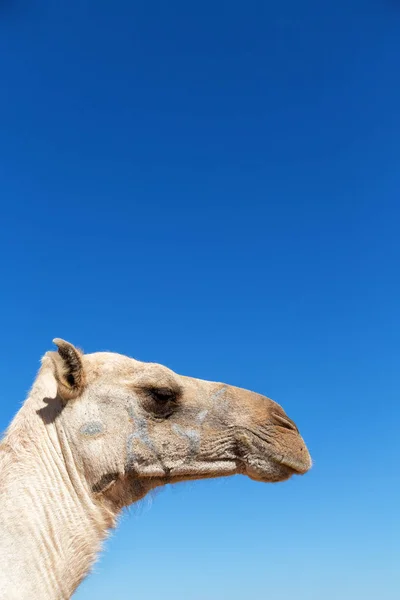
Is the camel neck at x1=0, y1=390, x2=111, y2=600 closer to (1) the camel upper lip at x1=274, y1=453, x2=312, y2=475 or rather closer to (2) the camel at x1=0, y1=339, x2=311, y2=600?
(2) the camel at x1=0, y1=339, x2=311, y2=600

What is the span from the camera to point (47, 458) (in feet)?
Answer: 24.2

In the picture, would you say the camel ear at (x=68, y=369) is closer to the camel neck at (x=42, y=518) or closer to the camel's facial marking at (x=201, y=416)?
the camel neck at (x=42, y=518)

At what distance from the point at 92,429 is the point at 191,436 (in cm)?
119

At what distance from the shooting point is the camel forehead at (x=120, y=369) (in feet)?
26.3

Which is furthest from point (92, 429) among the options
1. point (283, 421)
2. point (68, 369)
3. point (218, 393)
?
point (283, 421)

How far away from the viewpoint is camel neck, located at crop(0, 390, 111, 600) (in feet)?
21.3

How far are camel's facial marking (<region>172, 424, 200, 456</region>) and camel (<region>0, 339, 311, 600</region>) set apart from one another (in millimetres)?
12

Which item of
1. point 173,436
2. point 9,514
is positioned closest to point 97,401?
point 173,436

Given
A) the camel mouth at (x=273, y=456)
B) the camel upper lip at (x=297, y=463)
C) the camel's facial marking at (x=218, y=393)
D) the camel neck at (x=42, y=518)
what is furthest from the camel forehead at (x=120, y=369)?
the camel upper lip at (x=297, y=463)

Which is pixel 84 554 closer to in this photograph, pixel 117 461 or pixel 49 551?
pixel 49 551

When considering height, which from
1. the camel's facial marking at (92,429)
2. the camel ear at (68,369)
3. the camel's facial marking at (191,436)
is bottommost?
the camel's facial marking at (92,429)

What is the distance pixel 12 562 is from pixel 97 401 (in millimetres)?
1996

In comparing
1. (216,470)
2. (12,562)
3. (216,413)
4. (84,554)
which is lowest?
(12,562)

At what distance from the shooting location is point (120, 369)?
8.15 metres
